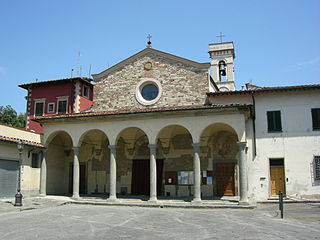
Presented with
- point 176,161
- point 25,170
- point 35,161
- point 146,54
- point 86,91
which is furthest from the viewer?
point 86,91

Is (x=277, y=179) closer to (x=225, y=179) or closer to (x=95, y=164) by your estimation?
(x=225, y=179)

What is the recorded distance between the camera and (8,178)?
19.2 meters

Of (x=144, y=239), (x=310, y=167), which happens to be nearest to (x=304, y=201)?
(x=310, y=167)

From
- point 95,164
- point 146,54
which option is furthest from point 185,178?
point 146,54

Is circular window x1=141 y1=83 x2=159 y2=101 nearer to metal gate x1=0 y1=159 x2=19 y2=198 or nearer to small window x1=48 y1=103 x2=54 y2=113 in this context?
small window x1=48 y1=103 x2=54 y2=113

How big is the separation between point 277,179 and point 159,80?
31.0ft

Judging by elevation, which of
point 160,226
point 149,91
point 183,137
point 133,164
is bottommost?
point 160,226

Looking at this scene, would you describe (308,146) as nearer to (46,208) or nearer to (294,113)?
(294,113)

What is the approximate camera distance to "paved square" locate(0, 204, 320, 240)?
9594mm

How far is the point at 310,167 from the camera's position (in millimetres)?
19453

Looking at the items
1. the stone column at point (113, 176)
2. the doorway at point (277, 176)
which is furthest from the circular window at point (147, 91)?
the doorway at point (277, 176)

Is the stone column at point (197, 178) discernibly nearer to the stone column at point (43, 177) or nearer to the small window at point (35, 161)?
the stone column at point (43, 177)

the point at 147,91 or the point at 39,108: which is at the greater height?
the point at 147,91

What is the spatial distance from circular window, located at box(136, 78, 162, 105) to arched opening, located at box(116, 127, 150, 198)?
2366 mm
